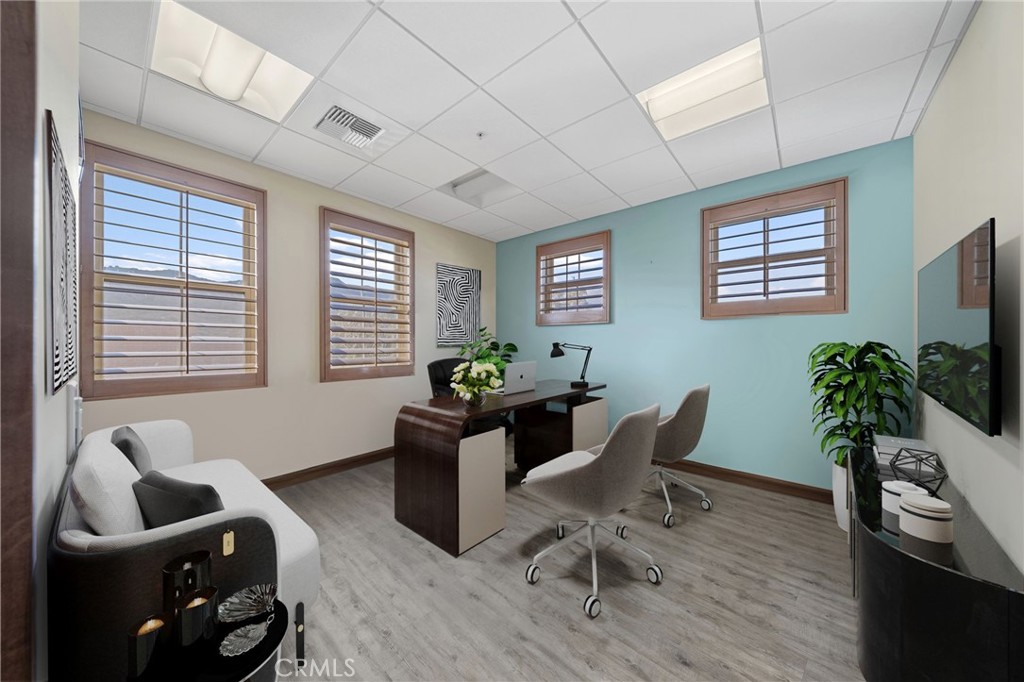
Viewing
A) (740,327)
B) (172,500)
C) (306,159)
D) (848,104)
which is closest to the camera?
(172,500)

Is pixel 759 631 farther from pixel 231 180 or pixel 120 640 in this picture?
Result: pixel 231 180

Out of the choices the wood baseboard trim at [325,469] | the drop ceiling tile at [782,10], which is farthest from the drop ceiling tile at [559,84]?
the wood baseboard trim at [325,469]

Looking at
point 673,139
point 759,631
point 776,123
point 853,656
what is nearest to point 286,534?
point 759,631

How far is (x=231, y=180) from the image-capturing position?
289 centimetres

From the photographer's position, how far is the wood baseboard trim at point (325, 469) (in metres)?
3.13

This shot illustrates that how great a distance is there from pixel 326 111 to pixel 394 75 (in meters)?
0.62

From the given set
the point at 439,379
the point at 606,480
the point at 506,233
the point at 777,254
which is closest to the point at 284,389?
the point at 439,379

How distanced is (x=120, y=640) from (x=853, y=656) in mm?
2478

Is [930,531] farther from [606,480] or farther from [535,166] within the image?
[535,166]

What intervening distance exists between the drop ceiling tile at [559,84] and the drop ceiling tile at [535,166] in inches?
12.8

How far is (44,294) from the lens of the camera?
3.02ft

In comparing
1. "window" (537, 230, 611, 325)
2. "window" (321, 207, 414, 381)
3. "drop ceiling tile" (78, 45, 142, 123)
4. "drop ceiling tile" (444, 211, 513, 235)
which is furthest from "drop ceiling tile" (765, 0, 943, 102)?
"window" (321, 207, 414, 381)

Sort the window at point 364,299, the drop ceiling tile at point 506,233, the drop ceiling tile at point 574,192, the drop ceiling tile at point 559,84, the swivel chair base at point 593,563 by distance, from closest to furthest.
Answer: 1. the swivel chair base at point 593,563
2. the drop ceiling tile at point 559,84
3. the drop ceiling tile at point 574,192
4. the window at point 364,299
5. the drop ceiling tile at point 506,233

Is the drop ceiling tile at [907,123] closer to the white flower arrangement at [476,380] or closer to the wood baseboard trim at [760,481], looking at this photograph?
the wood baseboard trim at [760,481]
